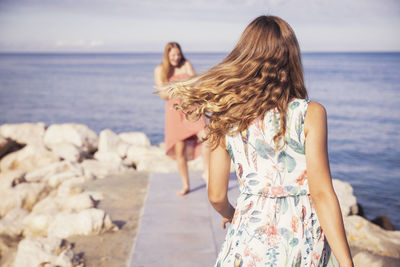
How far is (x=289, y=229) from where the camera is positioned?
1.52m

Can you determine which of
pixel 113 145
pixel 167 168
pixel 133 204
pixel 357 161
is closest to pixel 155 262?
pixel 133 204

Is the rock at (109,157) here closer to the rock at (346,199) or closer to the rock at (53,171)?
the rock at (53,171)

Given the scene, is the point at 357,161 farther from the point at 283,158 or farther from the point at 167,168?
the point at 283,158

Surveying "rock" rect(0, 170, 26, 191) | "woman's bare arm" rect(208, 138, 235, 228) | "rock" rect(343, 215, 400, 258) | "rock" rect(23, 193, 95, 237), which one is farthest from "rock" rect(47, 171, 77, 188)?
"woman's bare arm" rect(208, 138, 235, 228)

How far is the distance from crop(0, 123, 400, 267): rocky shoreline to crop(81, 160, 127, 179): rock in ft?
0.06

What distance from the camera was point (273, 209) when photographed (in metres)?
1.55

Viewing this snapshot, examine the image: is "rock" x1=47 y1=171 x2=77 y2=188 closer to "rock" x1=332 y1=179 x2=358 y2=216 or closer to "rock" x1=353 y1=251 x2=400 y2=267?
"rock" x1=332 y1=179 x2=358 y2=216

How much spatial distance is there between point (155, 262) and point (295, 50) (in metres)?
2.61

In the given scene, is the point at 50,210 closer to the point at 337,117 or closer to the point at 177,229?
the point at 177,229

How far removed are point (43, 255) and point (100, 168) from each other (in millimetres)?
3593

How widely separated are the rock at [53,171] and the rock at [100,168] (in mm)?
174

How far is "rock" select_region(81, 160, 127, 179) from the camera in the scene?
7136 mm

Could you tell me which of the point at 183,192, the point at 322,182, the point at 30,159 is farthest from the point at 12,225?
the point at 322,182

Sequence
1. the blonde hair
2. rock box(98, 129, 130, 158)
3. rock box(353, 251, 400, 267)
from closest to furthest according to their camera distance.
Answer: rock box(353, 251, 400, 267)
the blonde hair
rock box(98, 129, 130, 158)
